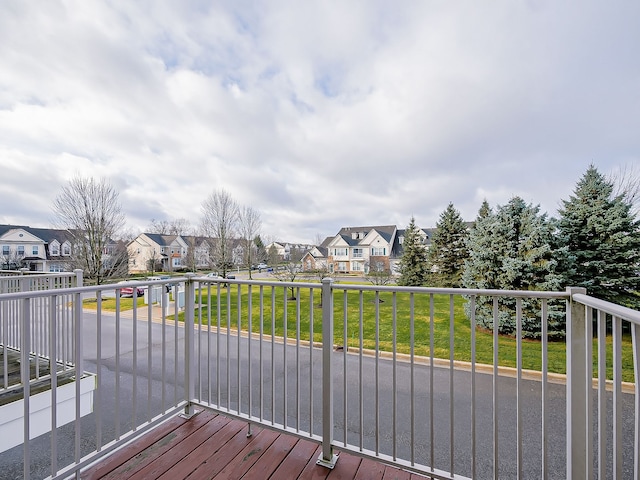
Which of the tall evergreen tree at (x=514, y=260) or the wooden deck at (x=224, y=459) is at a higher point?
the tall evergreen tree at (x=514, y=260)

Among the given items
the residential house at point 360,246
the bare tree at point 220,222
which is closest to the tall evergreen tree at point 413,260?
the residential house at point 360,246

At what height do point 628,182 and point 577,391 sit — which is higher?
point 628,182

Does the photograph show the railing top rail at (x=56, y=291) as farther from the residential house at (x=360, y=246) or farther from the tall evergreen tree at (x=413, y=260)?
the residential house at (x=360, y=246)

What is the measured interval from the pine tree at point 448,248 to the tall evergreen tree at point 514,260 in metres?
6.98

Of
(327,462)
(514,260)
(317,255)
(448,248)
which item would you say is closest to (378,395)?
(327,462)

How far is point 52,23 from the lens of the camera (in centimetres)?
427

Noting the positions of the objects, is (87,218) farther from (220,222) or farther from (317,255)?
(317,255)

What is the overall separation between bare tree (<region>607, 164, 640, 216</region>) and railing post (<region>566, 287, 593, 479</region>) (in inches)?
457

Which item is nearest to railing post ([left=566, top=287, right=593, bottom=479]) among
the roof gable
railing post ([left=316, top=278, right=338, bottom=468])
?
railing post ([left=316, top=278, right=338, bottom=468])

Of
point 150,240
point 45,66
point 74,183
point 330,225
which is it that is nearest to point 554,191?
point 45,66

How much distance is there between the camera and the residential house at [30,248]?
2042cm

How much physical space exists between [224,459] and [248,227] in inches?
620

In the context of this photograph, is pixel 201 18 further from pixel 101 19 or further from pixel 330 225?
pixel 330 225

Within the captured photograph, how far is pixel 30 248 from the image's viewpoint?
22.2 meters
